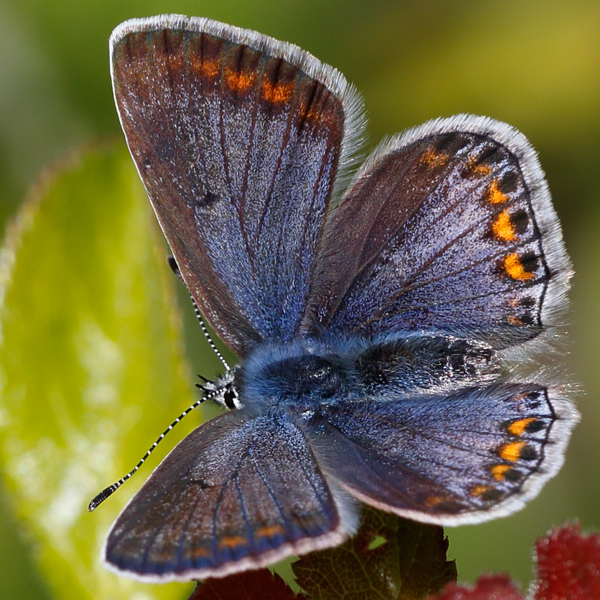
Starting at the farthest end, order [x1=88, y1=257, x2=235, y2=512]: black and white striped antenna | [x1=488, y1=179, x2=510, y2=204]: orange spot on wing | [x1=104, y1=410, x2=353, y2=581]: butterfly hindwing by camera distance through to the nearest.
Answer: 1. [x1=488, y1=179, x2=510, y2=204]: orange spot on wing
2. [x1=88, y1=257, x2=235, y2=512]: black and white striped antenna
3. [x1=104, y1=410, x2=353, y2=581]: butterfly hindwing

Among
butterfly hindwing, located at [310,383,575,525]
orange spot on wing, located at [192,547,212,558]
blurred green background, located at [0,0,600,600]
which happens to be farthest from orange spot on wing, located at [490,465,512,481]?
blurred green background, located at [0,0,600,600]

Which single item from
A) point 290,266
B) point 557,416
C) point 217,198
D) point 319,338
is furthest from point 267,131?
point 557,416

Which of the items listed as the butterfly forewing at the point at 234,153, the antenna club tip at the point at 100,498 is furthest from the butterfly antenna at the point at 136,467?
the butterfly forewing at the point at 234,153

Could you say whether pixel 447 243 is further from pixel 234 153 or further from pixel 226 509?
pixel 226 509

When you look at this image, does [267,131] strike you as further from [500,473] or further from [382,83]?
[382,83]

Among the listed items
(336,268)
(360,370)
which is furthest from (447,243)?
(360,370)

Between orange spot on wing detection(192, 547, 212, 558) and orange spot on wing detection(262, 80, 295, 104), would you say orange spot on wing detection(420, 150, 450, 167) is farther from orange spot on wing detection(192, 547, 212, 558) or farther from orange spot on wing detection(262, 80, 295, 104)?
orange spot on wing detection(192, 547, 212, 558)
